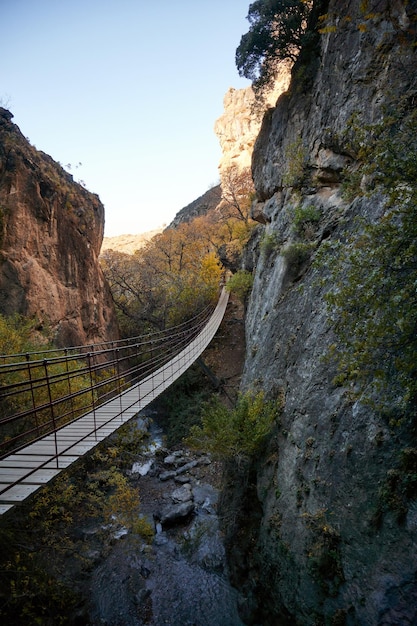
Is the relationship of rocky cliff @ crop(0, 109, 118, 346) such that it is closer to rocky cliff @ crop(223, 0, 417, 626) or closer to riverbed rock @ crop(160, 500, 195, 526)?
riverbed rock @ crop(160, 500, 195, 526)

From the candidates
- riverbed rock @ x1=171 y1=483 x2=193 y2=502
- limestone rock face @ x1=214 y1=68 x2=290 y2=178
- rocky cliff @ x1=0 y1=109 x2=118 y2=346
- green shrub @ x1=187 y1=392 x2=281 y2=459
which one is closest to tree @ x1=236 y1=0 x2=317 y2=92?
rocky cliff @ x1=0 y1=109 x2=118 y2=346

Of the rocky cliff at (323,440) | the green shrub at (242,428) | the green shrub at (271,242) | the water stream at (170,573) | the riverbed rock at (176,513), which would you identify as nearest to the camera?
the rocky cliff at (323,440)

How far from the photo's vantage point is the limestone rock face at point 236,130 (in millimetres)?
39375

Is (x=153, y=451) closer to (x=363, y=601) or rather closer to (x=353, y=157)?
(x=363, y=601)

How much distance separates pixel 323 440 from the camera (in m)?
4.29

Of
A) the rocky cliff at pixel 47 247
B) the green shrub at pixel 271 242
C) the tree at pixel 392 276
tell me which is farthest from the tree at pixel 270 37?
the tree at pixel 392 276

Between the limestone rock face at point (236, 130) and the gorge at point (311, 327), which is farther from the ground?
the limestone rock face at point (236, 130)

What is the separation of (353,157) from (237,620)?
29.1 feet

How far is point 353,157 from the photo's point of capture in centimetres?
658

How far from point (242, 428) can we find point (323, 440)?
6.00 ft

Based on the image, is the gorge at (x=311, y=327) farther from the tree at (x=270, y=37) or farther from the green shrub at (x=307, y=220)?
the tree at (x=270, y=37)

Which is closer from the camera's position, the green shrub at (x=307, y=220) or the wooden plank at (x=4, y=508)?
the wooden plank at (x=4, y=508)

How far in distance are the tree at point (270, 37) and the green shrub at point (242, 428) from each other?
10.7 metres

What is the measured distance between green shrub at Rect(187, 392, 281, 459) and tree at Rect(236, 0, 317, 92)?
1073cm
